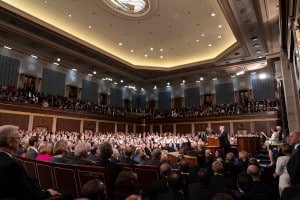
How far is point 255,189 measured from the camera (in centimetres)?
298

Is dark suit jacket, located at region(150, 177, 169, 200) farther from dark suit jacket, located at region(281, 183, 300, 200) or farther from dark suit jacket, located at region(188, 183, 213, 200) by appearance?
dark suit jacket, located at region(281, 183, 300, 200)

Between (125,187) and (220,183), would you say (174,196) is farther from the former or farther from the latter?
(220,183)

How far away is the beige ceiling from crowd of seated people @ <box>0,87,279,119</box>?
430 centimetres

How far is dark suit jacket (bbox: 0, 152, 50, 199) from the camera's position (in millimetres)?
1833

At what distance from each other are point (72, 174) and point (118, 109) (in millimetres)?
17925

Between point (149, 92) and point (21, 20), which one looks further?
point (149, 92)

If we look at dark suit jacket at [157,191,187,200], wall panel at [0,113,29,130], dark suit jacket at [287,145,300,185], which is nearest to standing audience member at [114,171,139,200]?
dark suit jacket at [157,191,187,200]

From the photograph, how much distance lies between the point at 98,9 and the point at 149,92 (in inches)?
533

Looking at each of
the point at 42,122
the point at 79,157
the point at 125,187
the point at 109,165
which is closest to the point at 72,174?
the point at 79,157

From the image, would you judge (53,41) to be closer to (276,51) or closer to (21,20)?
(21,20)

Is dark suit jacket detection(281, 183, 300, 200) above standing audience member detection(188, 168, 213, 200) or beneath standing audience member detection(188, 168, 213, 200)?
above

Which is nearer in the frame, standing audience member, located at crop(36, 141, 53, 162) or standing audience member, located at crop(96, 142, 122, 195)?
standing audience member, located at crop(96, 142, 122, 195)

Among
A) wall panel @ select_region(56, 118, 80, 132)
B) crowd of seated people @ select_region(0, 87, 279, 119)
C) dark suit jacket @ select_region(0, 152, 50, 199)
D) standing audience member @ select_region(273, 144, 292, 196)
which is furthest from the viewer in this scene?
wall panel @ select_region(56, 118, 80, 132)

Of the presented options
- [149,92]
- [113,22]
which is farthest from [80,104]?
[149,92]
